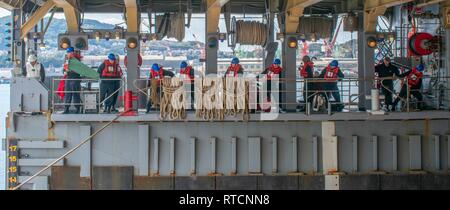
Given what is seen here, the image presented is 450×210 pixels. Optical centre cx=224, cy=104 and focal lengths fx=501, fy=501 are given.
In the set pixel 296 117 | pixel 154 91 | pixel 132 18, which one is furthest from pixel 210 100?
pixel 132 18

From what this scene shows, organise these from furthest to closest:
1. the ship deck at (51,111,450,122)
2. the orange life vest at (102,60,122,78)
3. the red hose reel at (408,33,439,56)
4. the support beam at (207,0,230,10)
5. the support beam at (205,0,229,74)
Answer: the red hose reel at (408,33,439,56), the support beam at (205,0,229,74), the support beam at (207,0,230,10), the orange life vest at (102,60,122,78), the ship deck at (51,111,450,122)

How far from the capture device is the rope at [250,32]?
15.8m

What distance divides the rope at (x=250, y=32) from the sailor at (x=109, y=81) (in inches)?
174

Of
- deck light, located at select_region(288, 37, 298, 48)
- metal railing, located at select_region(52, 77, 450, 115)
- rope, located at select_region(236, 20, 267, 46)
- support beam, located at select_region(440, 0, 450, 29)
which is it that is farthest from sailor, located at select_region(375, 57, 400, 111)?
rope, located at select_region(236, 20, 267, 46)

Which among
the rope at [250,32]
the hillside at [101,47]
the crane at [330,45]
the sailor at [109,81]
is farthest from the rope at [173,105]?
the crane at [330,45]

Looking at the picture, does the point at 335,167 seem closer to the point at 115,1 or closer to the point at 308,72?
the point at 308,72

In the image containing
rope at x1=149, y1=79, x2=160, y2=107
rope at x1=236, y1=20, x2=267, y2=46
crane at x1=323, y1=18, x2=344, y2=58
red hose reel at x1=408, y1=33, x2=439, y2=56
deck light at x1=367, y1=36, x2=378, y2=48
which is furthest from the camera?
crane at x1=323, y1=18, x2=344, y2=58

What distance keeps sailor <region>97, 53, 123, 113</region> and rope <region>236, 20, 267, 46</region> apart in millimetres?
4407

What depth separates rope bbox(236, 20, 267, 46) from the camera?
15.8m

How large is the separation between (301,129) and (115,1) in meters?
8.14

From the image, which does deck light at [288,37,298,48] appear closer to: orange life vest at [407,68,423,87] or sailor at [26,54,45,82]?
orange life vest at [407,68,423,87]

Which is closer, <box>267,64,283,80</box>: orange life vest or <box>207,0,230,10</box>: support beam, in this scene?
<box>207,0,230,10</box>: support beam
